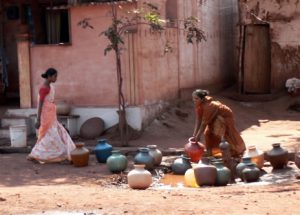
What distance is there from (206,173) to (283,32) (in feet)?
35.2

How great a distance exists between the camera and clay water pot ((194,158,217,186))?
27.5ft

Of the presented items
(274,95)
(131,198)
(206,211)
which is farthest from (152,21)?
(274,95)

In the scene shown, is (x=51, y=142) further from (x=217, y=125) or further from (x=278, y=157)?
(x=278, y=157)

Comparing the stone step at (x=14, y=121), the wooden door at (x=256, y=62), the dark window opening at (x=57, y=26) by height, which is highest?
the dark window opening at (x=57, y=26)

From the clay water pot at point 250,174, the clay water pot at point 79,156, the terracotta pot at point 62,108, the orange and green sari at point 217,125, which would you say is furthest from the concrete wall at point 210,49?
the clay water pot at point 250,174

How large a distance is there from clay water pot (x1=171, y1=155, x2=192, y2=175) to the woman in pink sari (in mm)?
1960

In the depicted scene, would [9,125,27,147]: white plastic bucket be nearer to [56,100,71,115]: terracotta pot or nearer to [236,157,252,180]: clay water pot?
[56,100,71,115]: terracotta pot

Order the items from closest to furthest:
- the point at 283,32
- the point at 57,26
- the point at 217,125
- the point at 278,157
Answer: the point at 278,157
the point at 217,125
the point at 57,26
the point at 283,32

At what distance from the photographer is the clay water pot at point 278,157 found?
9523mm

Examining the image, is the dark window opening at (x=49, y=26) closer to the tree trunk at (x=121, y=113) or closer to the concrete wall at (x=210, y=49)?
the tree trunk at (x=121, y=113)

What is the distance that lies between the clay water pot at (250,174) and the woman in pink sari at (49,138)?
315 cm

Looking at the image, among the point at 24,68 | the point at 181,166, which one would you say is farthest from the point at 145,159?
the point at 24,68

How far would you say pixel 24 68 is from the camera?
45.4 ft

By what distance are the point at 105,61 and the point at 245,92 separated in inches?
270
